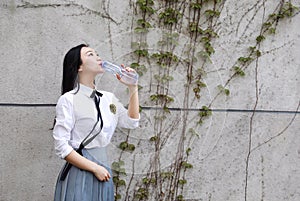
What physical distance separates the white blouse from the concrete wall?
26.1 inches

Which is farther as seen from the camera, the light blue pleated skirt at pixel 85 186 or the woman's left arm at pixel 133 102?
the woman's left arm at pixel 133 102

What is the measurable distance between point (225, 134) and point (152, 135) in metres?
0.62

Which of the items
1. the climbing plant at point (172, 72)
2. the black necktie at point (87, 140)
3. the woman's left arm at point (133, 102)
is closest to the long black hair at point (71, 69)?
the black necktie at point (87, 140)

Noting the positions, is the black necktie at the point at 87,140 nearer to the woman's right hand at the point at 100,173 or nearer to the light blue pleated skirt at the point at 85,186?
the light blue pleated skirt at the point at 85,186

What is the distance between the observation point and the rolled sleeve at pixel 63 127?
2.32 m

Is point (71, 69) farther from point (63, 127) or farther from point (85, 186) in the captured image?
point (85, 186)

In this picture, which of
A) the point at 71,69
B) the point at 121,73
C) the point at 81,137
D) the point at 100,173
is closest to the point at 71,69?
the point at 71,69

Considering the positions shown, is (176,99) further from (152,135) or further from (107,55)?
(107,55)

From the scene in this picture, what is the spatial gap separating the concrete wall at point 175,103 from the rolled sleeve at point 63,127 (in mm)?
711

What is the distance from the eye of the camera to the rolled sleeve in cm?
232

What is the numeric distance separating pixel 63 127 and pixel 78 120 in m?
0.11

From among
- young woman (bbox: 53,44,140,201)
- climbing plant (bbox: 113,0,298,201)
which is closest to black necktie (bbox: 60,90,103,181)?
young woman (bbox: 53,44,140,201)

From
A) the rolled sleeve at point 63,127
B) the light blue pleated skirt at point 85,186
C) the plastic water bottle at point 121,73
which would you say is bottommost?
the light blue pleated skirt at point 85,186

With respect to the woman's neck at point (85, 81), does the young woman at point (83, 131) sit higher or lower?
lower
